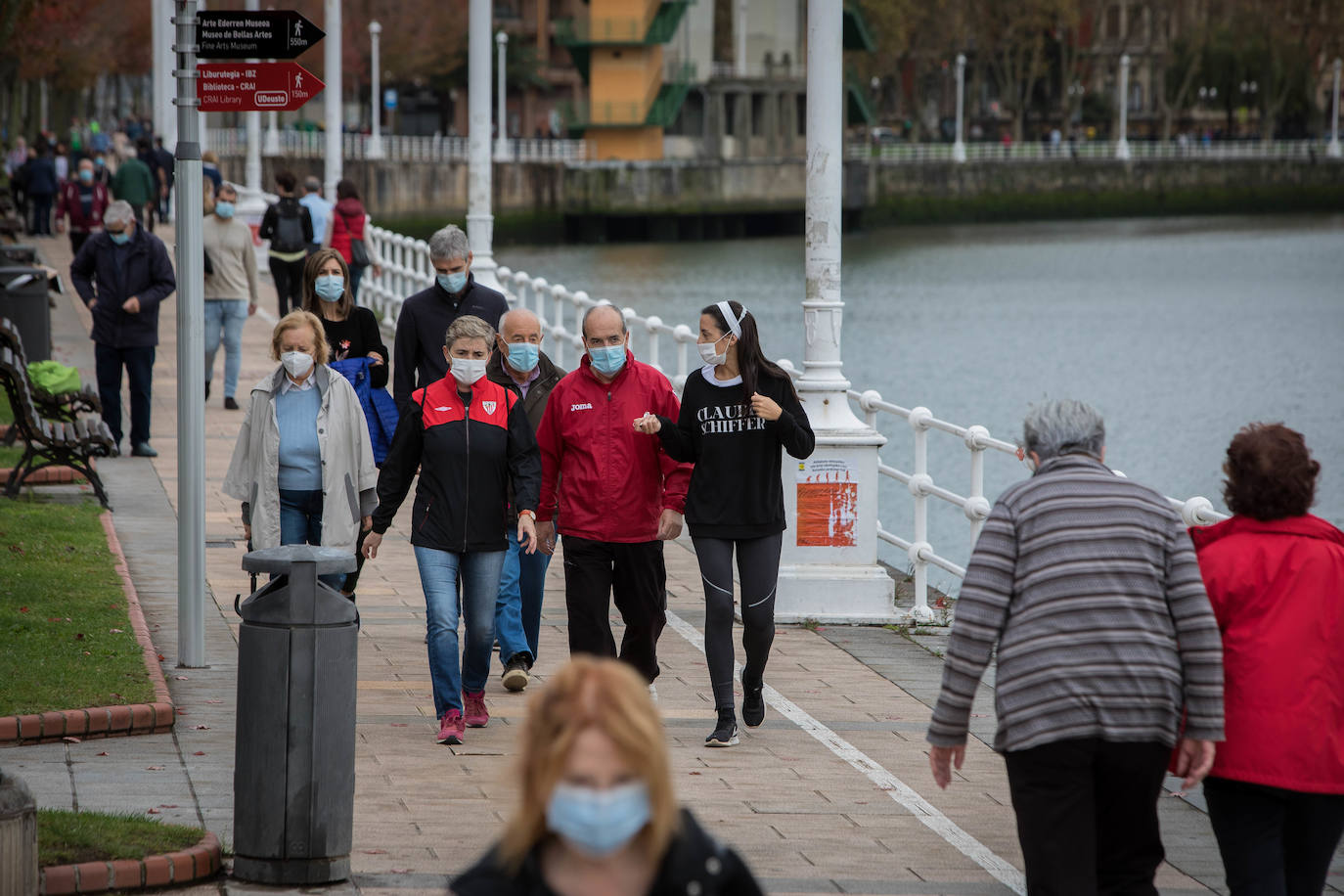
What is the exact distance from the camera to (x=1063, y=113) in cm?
11188

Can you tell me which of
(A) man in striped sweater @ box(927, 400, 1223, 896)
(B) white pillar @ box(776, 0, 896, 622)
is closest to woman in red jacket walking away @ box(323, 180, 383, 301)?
(B) white pillar @ box(776, 0, 896, 622)

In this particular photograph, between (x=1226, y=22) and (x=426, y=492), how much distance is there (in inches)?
4448

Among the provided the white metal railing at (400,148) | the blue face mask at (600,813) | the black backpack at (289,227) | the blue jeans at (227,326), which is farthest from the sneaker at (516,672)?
the white metal railing at (400,148)

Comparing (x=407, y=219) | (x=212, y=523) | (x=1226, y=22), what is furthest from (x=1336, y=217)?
(x=212, y=523)

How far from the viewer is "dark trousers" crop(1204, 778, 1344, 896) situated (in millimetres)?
4953

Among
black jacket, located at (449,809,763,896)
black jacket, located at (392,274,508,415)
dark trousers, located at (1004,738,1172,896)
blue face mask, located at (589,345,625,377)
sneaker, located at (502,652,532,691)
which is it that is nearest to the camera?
black jacket, located at (449,809,763,896)

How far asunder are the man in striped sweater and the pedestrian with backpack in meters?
16.6

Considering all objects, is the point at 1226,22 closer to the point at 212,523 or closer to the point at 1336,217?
the point at 1336,217

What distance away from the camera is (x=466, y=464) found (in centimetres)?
773

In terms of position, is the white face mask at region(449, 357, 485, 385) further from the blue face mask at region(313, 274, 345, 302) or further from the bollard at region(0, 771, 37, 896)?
the bollard at region(0, 771, 37, 896)

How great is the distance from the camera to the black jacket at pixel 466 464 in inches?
304

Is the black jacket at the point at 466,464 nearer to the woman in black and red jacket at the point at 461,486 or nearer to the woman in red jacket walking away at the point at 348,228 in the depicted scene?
the woman in black and red jacket at the point at 461,486

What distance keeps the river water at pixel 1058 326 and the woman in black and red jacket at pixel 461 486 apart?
34.4 ft

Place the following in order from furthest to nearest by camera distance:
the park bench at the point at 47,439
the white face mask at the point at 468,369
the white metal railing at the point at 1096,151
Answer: the white metal railing at the point at 1096,151
the park bench at the point at 47,439
the white face mask at the point at 468,369
